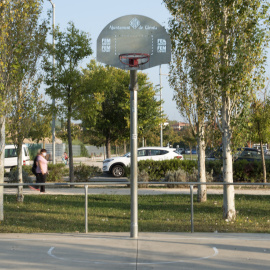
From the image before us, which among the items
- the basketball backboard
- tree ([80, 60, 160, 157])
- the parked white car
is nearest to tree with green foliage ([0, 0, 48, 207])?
the basketball backboard

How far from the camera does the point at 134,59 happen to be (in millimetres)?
9492

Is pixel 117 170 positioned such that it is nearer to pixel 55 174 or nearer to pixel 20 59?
pixel 55 174

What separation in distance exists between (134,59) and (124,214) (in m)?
4.96

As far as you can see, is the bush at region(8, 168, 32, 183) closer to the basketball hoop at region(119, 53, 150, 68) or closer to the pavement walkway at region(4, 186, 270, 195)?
the pavement walkway at region(4, 186, 270, 195)

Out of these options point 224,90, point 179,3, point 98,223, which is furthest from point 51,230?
point 179,3

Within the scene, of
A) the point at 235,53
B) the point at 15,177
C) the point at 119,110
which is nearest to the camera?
the point at 235,53

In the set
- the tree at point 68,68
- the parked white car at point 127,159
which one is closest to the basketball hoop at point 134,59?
the tree at point 68,68

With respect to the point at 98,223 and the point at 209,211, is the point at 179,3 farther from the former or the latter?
the point at 98,223

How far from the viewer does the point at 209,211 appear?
13.5m

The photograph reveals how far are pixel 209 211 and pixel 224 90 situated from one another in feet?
11.5

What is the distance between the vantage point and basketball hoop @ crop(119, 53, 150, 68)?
9.45 metres

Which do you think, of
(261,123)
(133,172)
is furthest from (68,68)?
(133,172)

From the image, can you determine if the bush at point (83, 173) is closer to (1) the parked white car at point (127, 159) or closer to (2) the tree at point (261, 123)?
(1) the parked white car at point (127, 159)

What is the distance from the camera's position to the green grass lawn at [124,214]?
1084 cm
